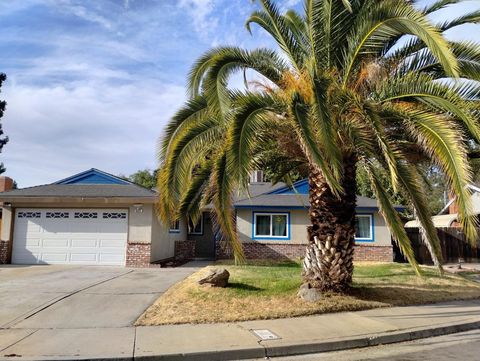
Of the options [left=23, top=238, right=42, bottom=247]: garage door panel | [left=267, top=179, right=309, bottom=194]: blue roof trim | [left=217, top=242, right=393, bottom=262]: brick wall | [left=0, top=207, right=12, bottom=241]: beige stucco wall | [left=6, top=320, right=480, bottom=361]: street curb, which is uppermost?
[left=267, top=179, right=309, bottom=194]: blue roof trim

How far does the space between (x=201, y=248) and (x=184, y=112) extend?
51.0 ft

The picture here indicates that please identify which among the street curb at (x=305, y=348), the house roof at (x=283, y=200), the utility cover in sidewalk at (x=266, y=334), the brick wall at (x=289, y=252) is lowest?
the street curb at (x=305, y=348)

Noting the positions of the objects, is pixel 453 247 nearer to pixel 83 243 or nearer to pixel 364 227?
pixel 364 227

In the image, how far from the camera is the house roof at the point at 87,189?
17.9 metres

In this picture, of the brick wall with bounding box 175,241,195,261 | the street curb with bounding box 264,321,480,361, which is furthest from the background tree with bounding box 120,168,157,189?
the street curb with bounding box 264,321,480,361

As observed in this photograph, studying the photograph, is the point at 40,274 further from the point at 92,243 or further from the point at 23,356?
the point at 23,356

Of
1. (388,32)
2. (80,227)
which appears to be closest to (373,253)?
(80,227)

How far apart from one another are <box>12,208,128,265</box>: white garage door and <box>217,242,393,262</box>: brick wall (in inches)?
203

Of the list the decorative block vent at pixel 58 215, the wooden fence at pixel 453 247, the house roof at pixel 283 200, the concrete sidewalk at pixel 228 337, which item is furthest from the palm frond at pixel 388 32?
the wooden fence at pixel 453 247

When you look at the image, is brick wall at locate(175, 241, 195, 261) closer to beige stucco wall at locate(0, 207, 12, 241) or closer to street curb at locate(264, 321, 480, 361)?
beige stucco wall at locate(0, 207, 12, 241)

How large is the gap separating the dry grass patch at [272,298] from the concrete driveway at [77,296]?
24.7 inches

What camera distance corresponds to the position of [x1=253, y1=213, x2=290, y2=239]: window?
2097 cm

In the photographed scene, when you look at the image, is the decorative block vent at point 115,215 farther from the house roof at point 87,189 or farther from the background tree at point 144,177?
the background tree at point 144,177

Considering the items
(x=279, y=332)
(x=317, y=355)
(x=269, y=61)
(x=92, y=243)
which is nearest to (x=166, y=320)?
(x=279, y=332)
